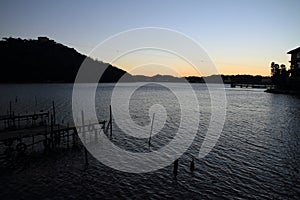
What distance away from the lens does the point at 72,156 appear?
92.5 ft

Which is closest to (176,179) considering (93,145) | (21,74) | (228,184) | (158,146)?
(228,184)

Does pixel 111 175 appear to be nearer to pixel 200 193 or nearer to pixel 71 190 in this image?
pixel 71 190

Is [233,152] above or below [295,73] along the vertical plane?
below

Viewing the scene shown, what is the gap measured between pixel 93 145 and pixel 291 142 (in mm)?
28546

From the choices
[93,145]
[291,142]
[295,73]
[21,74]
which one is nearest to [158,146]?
[93,145]

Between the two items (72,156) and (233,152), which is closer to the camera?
(72,156)

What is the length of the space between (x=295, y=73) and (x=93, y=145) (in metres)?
108

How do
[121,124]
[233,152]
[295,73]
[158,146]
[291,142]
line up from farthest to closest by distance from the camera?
[295,73] → [121,124] → [291,142] → [158,146] → [233,152]

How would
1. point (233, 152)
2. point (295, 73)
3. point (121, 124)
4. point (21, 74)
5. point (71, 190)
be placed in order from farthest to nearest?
1. point (21, 74)
2. point (295, 73)
3. point (121, 124)
4. point (233, 152)
5. point (71, 190)

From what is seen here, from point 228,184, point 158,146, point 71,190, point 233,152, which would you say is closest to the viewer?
point 71,190

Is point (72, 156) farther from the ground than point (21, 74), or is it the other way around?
point (21, 74)

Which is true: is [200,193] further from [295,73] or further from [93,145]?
[295,73]

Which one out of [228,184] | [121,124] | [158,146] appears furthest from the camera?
[121,124]

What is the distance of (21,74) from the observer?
641 ft
